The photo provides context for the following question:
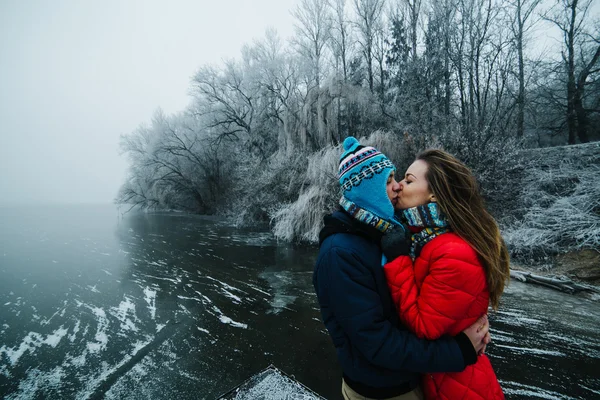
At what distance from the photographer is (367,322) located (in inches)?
42.6

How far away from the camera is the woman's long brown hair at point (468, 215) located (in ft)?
3.95

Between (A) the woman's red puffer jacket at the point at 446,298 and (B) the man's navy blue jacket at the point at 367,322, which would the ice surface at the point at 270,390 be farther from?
(A) the woman's red puffer jacket at the point at 446,298

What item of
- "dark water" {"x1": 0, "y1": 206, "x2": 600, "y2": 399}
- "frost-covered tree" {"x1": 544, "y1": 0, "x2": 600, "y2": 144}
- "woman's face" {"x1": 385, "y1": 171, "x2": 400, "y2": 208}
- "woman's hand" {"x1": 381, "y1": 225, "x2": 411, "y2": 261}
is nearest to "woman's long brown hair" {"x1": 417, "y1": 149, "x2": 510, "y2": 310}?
"woman's face" {"x1": 385, "y1": 171, "x2": 400, "y2": 208}

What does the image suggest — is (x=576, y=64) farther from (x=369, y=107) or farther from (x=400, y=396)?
(x=400, y=396)

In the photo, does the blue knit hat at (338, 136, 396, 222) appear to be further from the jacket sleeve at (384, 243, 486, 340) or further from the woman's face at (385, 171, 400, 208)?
the jacket sleeve at (384, 243, 486, 340)

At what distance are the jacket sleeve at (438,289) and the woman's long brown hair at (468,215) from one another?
72mm

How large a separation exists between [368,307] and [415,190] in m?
0.63

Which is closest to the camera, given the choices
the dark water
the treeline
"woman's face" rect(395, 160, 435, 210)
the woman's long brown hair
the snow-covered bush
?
the woman's long brown hair

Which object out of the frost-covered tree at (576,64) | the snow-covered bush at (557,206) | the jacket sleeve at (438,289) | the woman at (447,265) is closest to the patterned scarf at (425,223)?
the woman at (447,265)

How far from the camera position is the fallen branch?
5.27 m

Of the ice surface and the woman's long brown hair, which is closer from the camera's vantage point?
the woman's long brown hair

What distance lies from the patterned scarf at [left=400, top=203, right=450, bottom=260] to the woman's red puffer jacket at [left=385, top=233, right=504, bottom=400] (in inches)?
2.0

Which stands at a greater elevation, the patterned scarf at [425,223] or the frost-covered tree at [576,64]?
the frost-covered tree at [576,64]

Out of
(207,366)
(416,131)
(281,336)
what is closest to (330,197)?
(416,131)
